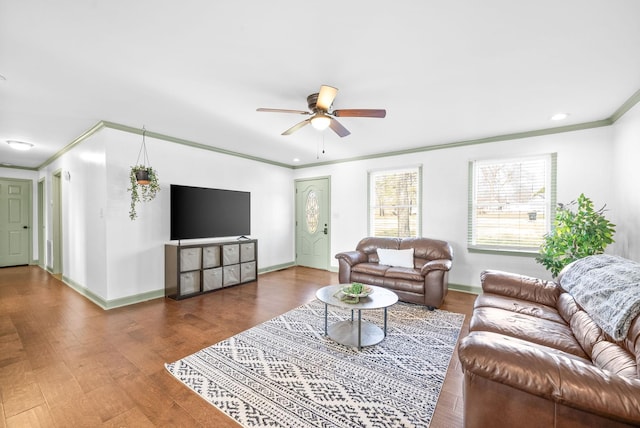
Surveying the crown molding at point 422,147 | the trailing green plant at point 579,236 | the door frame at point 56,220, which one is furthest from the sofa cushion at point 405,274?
the door frame at point 56,220

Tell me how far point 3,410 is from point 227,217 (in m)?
3.29

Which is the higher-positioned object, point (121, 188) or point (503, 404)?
point (121, 188)

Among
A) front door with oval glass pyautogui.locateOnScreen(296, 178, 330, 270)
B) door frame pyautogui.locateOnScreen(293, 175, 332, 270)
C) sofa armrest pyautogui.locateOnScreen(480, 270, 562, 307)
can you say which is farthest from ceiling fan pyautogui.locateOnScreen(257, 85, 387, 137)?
front door with oval glass pyautogui.locateOnScreen(296, 178, 330, 270)

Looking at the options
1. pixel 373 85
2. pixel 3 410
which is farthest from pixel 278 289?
pixel 373 85

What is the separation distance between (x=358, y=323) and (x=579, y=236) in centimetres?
258

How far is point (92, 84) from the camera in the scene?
8.25 feet

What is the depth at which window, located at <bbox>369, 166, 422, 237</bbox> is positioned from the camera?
16.2 feet

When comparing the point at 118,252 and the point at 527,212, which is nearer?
the point at 118,252

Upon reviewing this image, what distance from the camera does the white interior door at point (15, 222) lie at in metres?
6.19

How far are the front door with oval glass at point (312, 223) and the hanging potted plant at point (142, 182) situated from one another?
313cm

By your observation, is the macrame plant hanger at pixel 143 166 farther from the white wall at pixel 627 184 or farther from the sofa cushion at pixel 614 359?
the white wall at pixel 627 184

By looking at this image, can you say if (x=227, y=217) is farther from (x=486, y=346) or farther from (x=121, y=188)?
(x=486, y=346)

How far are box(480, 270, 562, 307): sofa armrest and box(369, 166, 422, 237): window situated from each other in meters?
2.08

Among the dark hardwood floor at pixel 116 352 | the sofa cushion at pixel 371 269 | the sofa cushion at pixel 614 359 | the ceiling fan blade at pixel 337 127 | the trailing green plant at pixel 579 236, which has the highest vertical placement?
the ceiling fan blade at pixel 337 127
